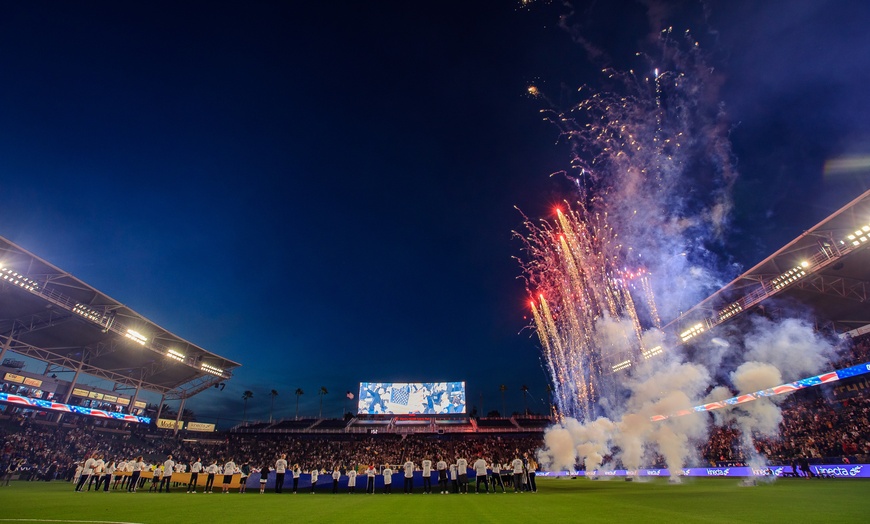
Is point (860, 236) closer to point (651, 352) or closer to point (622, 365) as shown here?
point (651, 352)

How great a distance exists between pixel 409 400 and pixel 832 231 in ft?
162

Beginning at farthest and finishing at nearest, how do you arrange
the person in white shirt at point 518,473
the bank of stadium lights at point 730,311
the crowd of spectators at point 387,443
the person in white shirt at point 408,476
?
the bank of stadium lights at point 730,311, the crowd of spectators at point 387,443, the person in white shirt at point 408,476, the person in white shirt at point 518,473

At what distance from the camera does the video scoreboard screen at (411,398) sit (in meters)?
58.3

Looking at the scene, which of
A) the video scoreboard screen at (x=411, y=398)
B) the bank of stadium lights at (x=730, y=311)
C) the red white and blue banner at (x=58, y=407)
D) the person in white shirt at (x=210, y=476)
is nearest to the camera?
the person in white shirt at (x=210, y=476)

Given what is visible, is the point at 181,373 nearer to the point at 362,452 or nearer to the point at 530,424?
the point at 362,452

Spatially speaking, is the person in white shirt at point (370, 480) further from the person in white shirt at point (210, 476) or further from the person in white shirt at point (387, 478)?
the person in white shirt at point (210, 476)

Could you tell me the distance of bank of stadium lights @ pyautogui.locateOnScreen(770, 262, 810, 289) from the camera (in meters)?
26.6

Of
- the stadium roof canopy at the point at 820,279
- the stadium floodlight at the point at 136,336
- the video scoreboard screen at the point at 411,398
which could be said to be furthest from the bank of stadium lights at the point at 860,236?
the stadium floodlight at the point at 136,336

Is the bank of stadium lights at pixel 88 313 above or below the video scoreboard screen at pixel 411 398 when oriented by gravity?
above

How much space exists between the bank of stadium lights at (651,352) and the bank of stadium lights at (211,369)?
1960 inches

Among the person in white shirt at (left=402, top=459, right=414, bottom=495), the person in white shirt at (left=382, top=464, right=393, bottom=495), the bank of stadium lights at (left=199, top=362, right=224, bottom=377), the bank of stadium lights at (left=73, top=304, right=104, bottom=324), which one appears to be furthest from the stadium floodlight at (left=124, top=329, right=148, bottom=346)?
the person in white shirt at (left=402, top=459, right=414, bottom=495)

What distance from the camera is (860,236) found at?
22047mm

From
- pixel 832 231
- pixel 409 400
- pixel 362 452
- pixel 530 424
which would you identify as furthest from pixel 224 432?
pixel 832 231

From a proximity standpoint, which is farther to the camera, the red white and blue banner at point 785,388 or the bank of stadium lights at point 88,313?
the bank of stadium lights at point 88,313
